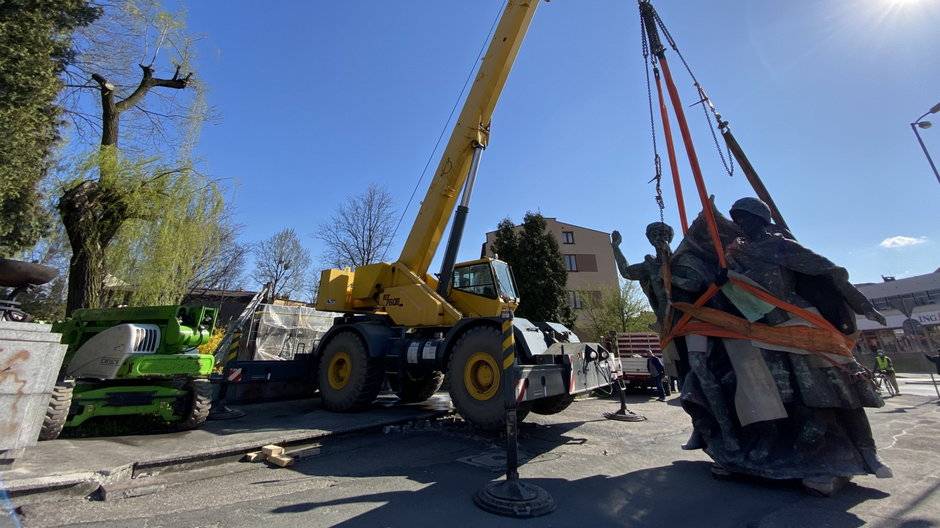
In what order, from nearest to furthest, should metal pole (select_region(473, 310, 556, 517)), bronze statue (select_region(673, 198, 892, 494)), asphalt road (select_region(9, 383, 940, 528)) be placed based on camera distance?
1. asphalt road (select_region(9, 383, 940, 528))
2. metal pole (select_region(473, 310, 556, 517))
3. bronze statue (select_region(673, 198, 892, 494))

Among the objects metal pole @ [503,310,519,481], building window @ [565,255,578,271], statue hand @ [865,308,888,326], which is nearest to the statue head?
statue hand @ [865,308,888,326]

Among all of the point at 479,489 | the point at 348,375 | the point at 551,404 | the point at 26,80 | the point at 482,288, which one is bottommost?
the point at 479,489

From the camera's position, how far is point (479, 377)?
5.96 metres

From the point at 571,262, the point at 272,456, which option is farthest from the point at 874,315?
the point at 571,262

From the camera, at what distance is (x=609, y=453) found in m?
5.14

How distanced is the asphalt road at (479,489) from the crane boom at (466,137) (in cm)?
403

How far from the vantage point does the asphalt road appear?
2994 millimetres

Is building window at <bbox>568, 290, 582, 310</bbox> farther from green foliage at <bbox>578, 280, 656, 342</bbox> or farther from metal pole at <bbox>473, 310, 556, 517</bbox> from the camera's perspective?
metal pole at <bbox>473, 310, 556, 517</bbox>

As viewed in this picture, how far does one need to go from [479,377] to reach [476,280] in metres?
2.37

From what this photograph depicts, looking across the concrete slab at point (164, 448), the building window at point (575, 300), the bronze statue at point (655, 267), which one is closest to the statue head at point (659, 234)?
the bronze statue at point (655, 267)

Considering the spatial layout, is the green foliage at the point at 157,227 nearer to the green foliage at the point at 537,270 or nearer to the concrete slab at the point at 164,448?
the concrete slab at the point at 164,448

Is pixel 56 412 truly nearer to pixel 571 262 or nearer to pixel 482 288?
pixel 482 288

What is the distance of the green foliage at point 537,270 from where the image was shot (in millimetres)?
25422

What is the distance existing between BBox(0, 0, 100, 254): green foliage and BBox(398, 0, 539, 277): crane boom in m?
7.42
